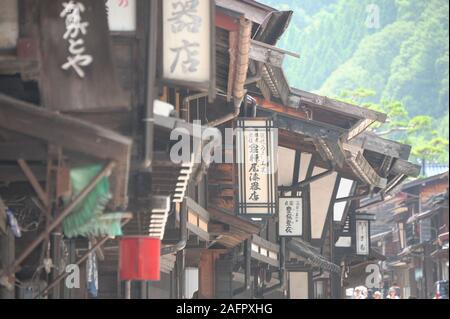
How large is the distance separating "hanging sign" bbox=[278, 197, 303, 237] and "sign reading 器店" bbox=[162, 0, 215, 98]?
1305cm

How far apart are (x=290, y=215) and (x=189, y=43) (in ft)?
43.9

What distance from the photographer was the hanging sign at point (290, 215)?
90.6ft

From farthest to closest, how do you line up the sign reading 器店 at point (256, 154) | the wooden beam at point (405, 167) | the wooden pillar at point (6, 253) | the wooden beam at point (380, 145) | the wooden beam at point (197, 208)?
the wooden beam at point (405, 167) → the wooden beam at point (380, 145) → the sign reading 器店 at point (256, 154) → the wooden beam at point (197, 208) → the wooden pillar at point (6, 253)

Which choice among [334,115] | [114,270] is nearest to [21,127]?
[114,270]

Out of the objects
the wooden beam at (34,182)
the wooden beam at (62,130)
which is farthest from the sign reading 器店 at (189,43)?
the wooden beam at (62,130)

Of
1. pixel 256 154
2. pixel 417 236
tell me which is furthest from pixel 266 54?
pixel 417 236

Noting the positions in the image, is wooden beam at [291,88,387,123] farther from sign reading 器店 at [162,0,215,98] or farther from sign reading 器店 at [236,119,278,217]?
sign reading 器店 at [162,0,215,98]

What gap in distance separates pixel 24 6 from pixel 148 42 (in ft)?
→ 5.64

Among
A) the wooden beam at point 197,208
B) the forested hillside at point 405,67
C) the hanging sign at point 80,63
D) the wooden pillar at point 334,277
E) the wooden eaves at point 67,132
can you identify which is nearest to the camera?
the wooden eaves at point 67,132

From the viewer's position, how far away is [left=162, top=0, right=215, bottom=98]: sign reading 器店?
47.7ft

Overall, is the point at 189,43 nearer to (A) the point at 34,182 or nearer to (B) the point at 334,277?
(A) the point at 34,182

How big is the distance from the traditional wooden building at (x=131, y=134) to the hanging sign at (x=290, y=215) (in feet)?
5.17

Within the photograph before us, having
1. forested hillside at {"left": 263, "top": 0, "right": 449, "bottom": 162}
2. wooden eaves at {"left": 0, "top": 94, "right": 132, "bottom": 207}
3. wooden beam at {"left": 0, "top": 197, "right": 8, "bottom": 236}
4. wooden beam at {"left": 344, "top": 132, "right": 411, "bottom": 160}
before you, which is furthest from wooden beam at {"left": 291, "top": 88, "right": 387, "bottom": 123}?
forested hillside at {"left": 263, "top": 0, "right": 449, "bottom": 162}

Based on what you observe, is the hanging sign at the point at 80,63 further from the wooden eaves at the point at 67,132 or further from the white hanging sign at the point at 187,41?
the white hanging sign at the point at 187,41
